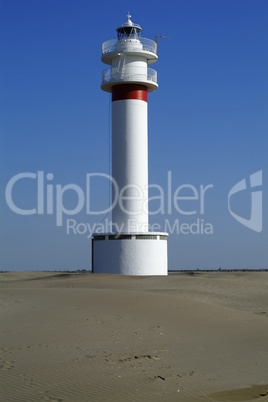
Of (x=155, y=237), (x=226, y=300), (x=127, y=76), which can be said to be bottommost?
(x=226, y=300)

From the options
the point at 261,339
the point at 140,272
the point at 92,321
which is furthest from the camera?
the point at 140,272

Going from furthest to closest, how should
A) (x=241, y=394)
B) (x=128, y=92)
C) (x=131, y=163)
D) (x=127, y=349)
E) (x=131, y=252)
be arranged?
(x=128, y=92) < (x=131, y=163) < (x=131, y=252) < (x=127, y=349) < (x=241, y=394)

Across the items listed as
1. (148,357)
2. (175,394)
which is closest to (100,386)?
(175,394)

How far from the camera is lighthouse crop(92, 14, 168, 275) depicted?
1123 inches

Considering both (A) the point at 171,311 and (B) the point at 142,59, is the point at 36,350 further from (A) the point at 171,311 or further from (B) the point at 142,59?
(B) the point at 142,59

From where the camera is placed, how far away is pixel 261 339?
36.3ft

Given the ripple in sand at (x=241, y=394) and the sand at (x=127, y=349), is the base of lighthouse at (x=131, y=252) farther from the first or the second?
the ripple in sand at (x=241, y=394)

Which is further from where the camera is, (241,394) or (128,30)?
(128,30)

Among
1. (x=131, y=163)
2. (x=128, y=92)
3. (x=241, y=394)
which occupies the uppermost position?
(x=128, y=92)

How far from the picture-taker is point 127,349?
9.64 meters

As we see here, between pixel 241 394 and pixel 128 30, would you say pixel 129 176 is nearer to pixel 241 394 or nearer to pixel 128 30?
pixel 128 30

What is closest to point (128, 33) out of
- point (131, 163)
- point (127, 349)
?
point (131, 163)

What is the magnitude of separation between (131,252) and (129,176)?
404cm

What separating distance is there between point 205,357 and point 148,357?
1.00 metres
